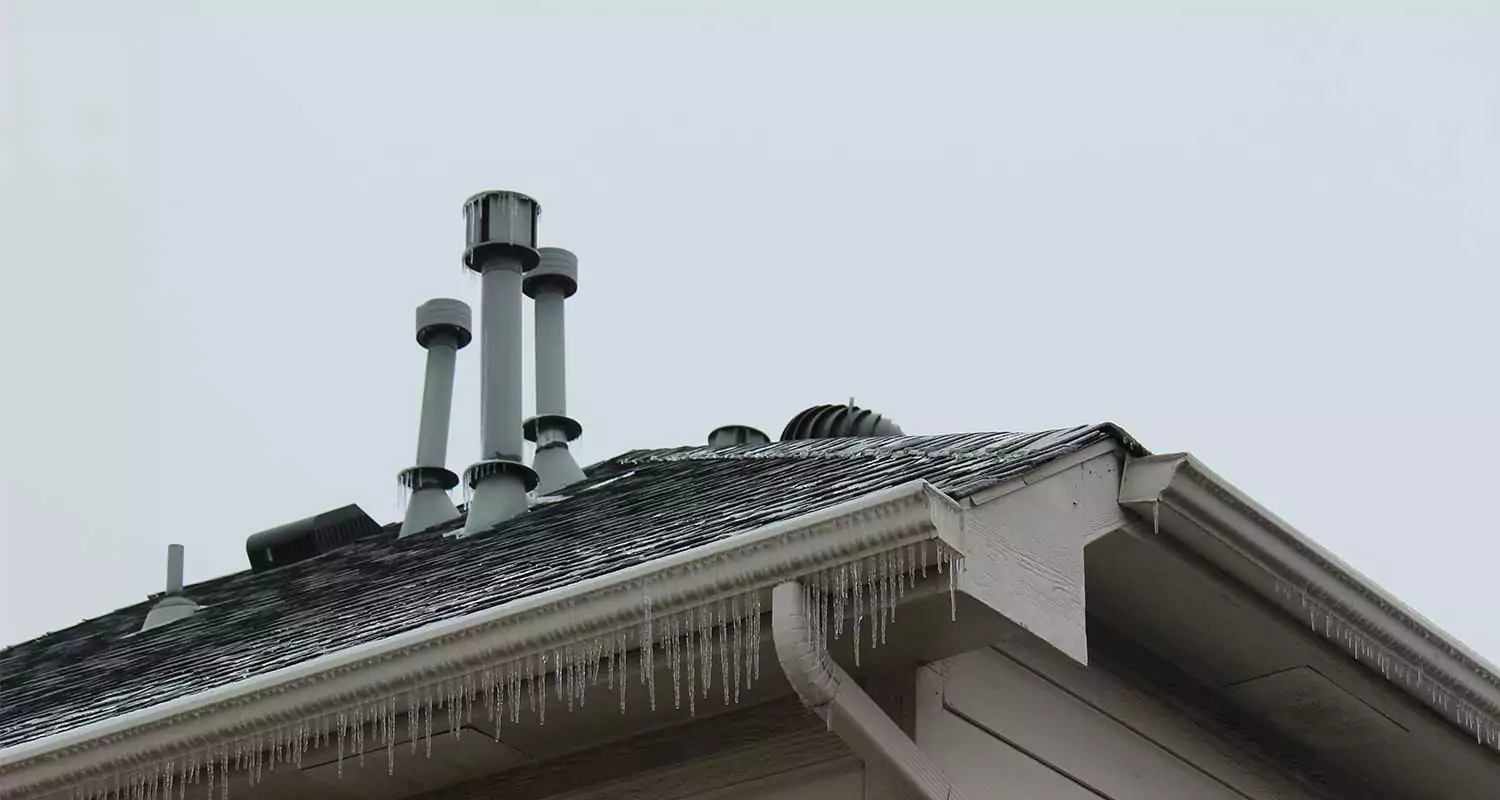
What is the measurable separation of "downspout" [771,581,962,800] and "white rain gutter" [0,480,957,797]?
0.10 meters

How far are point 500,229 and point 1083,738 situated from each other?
404cm

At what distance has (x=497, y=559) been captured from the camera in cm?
687

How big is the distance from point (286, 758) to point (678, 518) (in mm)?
1287

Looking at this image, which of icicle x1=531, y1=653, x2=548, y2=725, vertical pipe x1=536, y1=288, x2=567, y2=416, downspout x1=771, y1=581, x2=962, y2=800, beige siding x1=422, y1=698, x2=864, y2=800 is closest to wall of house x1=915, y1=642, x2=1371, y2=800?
downspout x1=771, y1=581, x2=962, y2=800

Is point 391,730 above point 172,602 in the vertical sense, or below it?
below

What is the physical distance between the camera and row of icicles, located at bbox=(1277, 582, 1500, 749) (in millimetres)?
5676

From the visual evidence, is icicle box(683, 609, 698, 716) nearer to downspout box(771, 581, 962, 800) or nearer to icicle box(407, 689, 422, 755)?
downspout box(771, 581, 962, 800)

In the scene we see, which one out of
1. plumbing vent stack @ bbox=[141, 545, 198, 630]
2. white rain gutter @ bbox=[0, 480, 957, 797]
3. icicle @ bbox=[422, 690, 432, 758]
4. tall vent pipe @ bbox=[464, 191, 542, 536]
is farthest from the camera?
plumbing vent stack @ bbox=[141, 545, 198, 630]

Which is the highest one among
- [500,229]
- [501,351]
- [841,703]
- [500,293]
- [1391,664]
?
[500,229]

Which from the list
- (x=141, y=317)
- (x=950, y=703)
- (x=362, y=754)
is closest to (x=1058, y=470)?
(x=950, y=703)

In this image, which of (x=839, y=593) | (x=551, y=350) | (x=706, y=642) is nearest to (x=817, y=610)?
(x=839, y=593)

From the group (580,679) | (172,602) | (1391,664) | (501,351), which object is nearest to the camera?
(580,679)

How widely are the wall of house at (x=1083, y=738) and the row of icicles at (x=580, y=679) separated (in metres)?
0.37

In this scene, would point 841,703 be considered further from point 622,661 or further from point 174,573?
point 174,573
